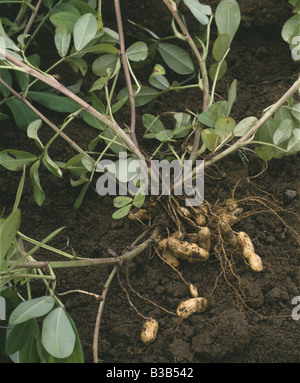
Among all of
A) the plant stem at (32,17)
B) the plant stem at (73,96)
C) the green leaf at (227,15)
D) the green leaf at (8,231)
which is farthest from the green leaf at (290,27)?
the green leaf at (8,231)

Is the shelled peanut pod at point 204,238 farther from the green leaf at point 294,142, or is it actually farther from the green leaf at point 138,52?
the green leaf at point 138,52

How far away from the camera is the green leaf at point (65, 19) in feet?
4.07

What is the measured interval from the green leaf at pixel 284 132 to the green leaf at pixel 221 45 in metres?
0.22

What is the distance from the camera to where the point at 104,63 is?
4.25 ft

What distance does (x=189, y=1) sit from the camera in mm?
1278

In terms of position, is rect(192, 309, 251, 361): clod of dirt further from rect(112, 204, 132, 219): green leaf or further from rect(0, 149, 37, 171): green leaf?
rect(0, 149, 37, 171): green leaf

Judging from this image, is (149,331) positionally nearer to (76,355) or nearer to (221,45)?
(76,355)

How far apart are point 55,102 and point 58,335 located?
605mm

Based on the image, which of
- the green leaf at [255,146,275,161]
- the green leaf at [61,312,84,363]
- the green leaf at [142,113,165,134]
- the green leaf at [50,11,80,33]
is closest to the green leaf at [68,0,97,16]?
→ the green leaf at [50,11,80,33]

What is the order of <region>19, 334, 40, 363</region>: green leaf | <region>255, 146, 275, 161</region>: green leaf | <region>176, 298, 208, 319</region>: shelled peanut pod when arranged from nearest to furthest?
<region>19, 334, 40, 363</region>: green leaf → <region>176, 298, 208, 319</region>: shelled peanut pod → <region>255, 146, 275, 161</region>: green leaf

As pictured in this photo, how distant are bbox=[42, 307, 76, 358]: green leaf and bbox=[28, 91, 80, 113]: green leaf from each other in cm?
53

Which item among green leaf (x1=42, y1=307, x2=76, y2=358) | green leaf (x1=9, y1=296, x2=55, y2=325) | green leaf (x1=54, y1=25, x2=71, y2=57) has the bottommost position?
green leaf (x1=42, y1=307, x2=76, y2=358)

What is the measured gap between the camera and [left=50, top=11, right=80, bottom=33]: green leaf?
4.07 ft

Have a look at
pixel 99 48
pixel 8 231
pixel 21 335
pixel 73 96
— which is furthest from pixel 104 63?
pixel 21 335
